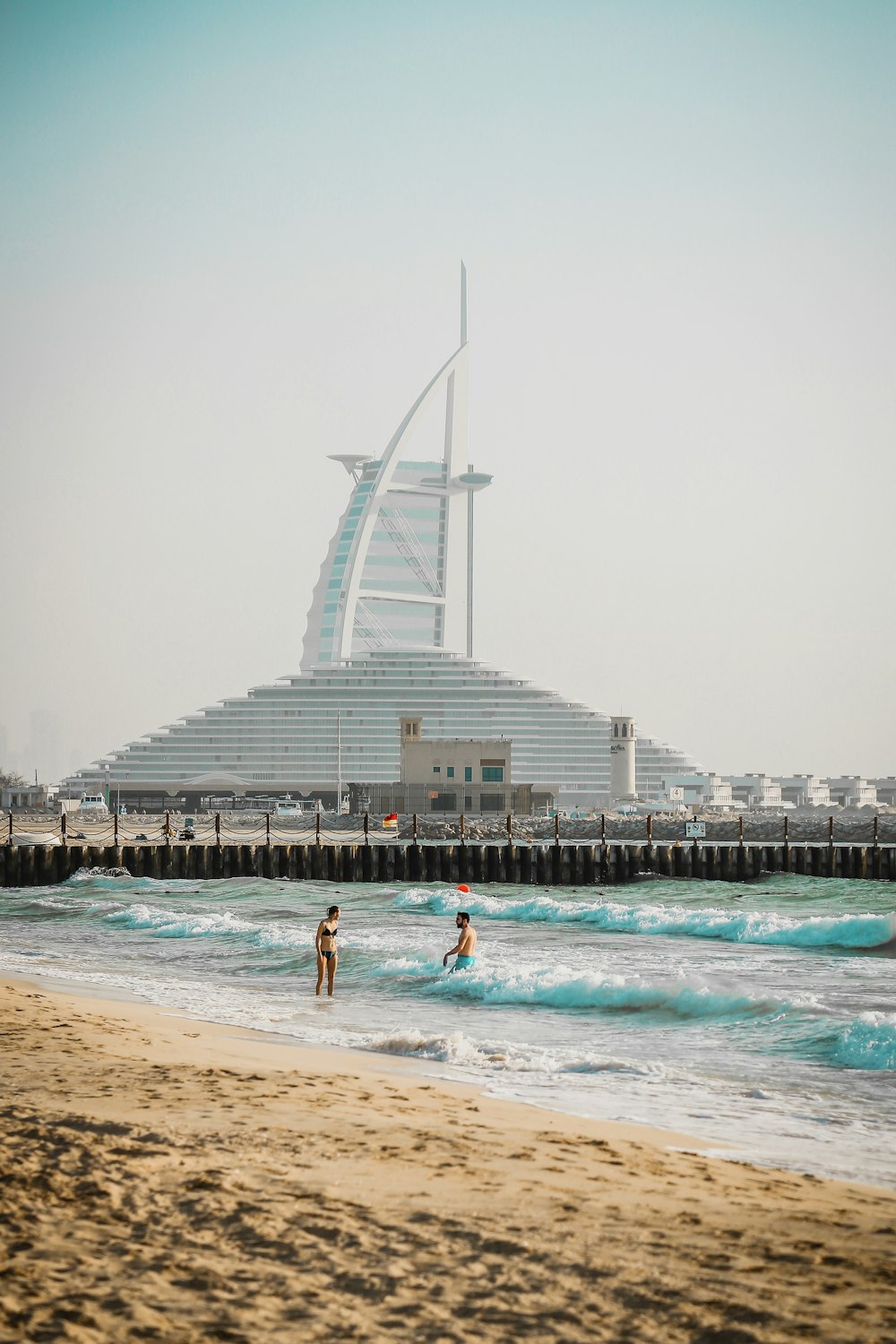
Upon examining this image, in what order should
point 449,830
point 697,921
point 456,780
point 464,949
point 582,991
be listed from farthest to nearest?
1. point 456,780
2. point 449,830
3. point 697,921
4. point 464,949
5. point 582,991

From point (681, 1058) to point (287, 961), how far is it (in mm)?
10373

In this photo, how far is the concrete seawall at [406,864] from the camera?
44062mm

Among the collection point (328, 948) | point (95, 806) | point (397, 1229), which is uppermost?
point (397, 1229)

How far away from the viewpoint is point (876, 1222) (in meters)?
6.82

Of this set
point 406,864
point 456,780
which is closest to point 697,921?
point 406,864

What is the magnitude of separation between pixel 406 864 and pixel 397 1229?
3910 centimetres

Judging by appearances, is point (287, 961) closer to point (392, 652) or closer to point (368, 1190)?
point (368, 1190)

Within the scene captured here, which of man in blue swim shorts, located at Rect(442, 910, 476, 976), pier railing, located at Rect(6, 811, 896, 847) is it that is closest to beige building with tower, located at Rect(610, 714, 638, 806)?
pier railing, located at Rect(6, 811, 896, 847)

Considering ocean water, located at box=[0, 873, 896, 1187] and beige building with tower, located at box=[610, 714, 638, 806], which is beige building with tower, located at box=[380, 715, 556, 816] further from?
ocean water, located at box=[0, 873, 896, 1187]

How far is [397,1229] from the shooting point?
6.02 meters

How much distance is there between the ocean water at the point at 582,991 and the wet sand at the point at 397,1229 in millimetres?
1623

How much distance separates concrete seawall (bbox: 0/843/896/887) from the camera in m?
44.1

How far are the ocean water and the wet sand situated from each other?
162 centimetres

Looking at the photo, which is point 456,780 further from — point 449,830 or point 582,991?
point 582,991
